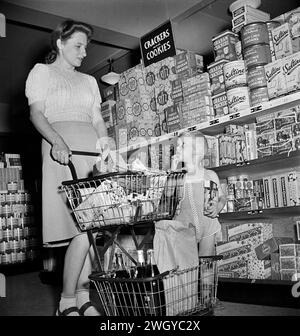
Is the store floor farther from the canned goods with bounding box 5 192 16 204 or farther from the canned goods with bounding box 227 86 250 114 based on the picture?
the canned goods with bounding box 5 192 16 204

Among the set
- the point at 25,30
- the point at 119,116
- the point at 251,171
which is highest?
the point at 25,30

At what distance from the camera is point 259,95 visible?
9.27 ft

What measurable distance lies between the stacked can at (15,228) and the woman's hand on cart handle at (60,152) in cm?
344

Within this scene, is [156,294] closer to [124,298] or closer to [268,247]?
[124,298]

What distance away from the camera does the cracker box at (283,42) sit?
8.98ft

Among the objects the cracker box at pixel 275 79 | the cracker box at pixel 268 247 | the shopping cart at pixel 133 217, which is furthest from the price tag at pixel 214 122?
the shopping cart at pixel 133 217

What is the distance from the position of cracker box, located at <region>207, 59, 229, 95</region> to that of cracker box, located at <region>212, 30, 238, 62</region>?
51mm

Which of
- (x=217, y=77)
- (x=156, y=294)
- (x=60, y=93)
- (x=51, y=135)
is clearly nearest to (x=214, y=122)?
(x=217, y=77)

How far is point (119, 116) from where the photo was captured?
3.94 metres

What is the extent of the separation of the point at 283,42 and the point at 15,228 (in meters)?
4.15

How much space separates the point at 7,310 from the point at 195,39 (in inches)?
130

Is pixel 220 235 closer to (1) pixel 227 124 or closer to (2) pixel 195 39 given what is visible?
(1) pixel 227 124

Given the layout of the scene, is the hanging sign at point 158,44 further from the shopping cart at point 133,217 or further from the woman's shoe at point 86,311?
the woman's shoe at point 86,311
